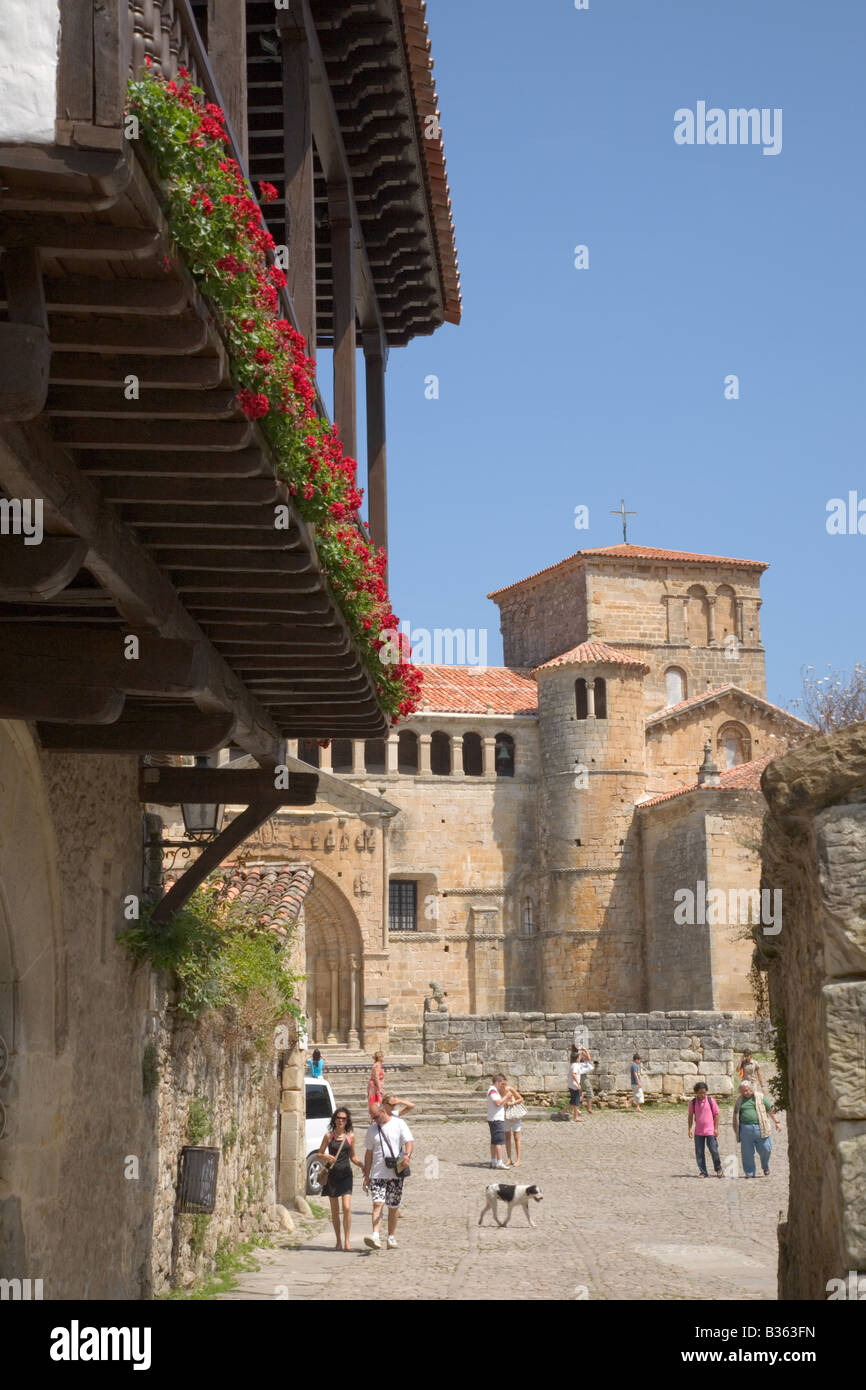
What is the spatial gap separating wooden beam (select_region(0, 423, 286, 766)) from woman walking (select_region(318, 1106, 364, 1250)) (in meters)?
7.34

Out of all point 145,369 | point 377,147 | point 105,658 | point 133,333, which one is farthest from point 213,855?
point 133,333

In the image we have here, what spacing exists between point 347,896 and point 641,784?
10.1m

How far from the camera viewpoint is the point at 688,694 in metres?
48.4

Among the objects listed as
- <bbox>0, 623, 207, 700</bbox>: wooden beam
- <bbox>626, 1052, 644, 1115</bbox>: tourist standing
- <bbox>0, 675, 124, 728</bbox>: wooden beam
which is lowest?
<bbox>626, 1052, 644, 1115</bbox>: tourist standing

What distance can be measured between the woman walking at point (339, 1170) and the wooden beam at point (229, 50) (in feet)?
30.6

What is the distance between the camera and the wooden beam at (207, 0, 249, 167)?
232 inches

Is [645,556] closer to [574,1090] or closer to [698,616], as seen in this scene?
[698,616]

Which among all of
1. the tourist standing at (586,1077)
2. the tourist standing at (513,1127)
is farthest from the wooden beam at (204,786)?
the tourist standing at (586,1077)

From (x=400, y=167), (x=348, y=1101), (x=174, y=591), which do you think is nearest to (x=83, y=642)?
(x=174, y=591)

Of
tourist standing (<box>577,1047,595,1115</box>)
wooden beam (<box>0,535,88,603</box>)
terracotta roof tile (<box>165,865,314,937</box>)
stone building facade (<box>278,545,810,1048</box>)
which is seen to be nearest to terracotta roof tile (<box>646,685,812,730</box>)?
stone building facade (<box>278,545,810,1048</box>)

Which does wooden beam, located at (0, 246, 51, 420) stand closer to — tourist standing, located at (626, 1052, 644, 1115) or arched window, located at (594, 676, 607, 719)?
tourist standing, located at (626, 1052, 644, 1115)

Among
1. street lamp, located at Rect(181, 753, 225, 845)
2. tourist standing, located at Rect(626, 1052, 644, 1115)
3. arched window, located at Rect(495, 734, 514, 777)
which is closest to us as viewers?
street lamp, located at Rect(181, 753, 225, 845)

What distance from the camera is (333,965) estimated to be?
38.4 meters
